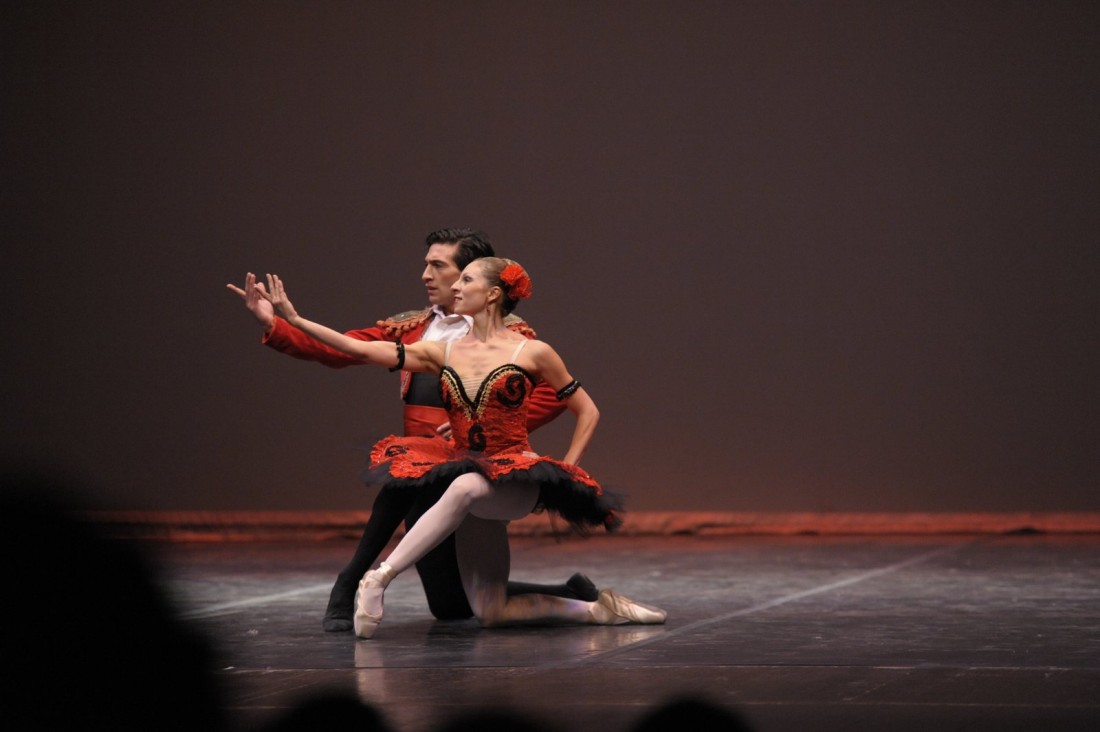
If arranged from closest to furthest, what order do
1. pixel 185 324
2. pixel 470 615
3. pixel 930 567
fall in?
pixel 470 615
pixel 930 567
pixel 185 324

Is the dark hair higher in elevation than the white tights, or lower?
higher

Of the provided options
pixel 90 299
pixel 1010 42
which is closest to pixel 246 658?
pixel 90 299

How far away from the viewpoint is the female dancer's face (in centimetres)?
377

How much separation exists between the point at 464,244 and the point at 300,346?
549 mm

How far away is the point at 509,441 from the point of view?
12.2 feet

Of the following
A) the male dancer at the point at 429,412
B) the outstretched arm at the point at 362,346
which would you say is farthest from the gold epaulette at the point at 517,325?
the outstretched arm at the point at 362,346

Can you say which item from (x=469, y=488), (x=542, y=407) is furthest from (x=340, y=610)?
(x=542, y=407)

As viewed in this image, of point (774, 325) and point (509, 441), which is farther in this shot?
point (774, 325)

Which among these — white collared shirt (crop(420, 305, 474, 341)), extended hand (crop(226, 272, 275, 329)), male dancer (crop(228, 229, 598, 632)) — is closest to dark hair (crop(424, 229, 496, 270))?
male dancer (crop(228, 229, 598, 632))

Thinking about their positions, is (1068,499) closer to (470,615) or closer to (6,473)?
(470,615)

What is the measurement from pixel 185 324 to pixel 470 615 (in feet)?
10.9

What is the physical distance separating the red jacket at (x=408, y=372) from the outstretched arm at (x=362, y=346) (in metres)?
0.13

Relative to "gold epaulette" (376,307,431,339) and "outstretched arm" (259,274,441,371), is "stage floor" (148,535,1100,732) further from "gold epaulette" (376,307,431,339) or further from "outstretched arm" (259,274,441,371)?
"gold epaulette" (376,307,431,339)

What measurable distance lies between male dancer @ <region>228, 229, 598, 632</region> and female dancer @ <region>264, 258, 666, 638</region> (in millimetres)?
119
